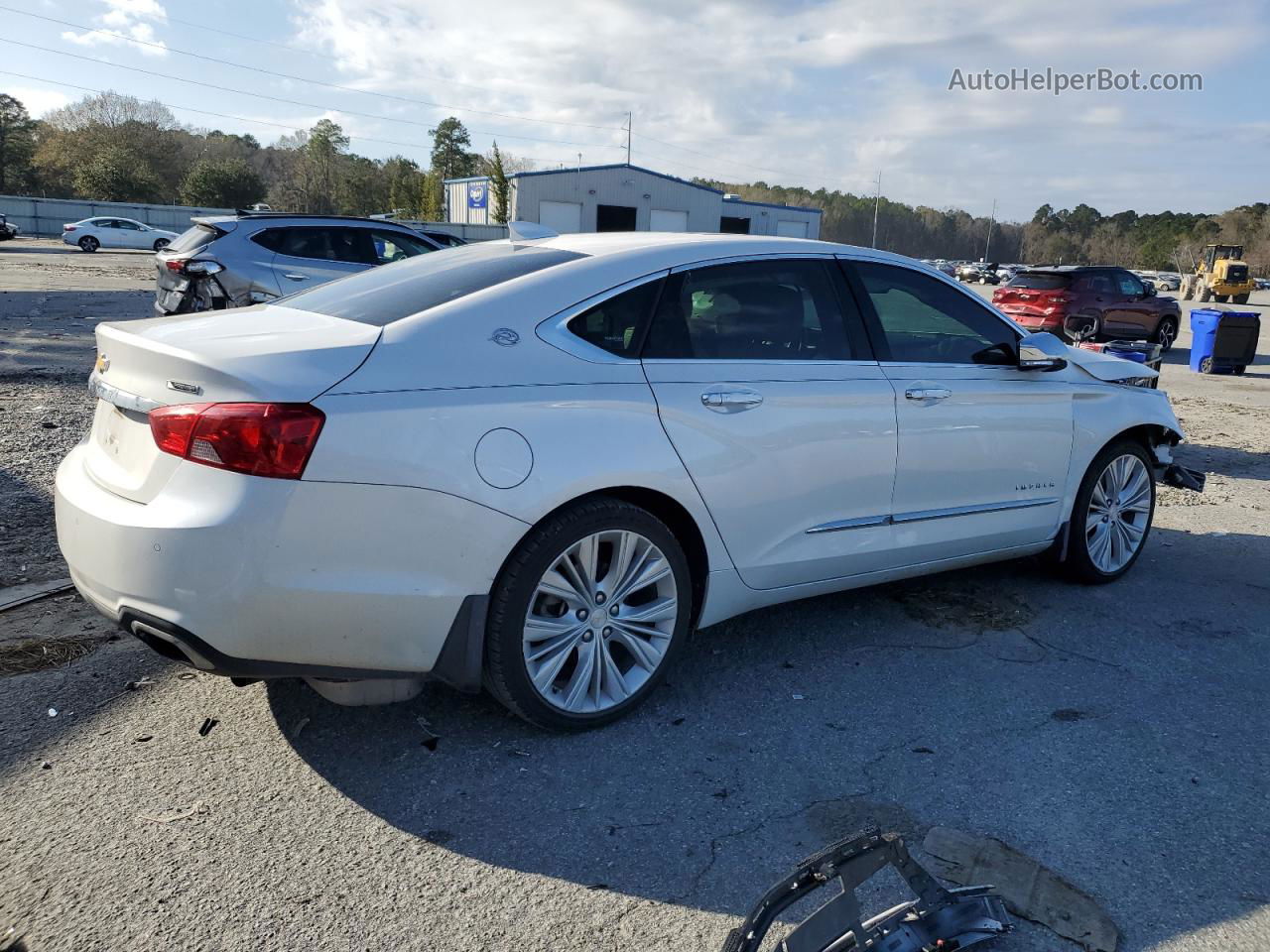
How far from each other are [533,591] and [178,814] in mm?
1197

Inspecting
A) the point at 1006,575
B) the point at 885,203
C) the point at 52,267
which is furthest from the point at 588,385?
the point at 885,203

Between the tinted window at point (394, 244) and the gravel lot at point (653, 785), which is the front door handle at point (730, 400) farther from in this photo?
the tinted window at point (394, 244)

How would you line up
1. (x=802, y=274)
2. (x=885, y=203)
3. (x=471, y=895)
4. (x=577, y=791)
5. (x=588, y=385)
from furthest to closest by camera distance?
(x=885, y=203)
(x=802, y=274)
(x=588, y=385)
(x=577, y=791)
(x=471, y=895)

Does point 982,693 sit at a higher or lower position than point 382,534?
lower

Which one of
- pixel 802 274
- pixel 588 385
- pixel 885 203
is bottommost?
pixel 588 385

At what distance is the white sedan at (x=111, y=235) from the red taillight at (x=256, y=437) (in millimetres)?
43504

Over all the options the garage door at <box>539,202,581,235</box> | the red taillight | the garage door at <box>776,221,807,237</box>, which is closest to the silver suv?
the red taillight

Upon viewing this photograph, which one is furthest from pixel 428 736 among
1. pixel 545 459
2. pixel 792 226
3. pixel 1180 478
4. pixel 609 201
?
pixel 792 226

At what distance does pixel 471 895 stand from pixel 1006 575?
12.1 feet

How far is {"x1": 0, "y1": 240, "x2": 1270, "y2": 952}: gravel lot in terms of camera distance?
8.18 ft

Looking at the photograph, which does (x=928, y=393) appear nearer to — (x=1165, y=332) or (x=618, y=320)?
(x=618, y=320)

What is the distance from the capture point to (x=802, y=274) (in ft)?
13.3

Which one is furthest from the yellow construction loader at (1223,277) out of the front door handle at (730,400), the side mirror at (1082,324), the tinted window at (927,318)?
the front door handle at (730,400)

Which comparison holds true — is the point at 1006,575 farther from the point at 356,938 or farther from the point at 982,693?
the point at 356,938
